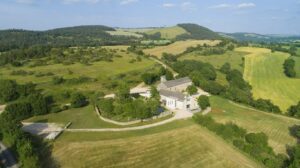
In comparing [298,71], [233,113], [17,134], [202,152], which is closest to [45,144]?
[17,134]

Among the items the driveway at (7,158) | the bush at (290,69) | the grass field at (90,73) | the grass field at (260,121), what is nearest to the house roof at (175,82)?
the grass field at (260,121)

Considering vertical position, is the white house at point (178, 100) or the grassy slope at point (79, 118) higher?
the white house at point (178, 100)

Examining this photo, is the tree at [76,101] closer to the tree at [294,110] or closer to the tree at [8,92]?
the tree at [8,92]

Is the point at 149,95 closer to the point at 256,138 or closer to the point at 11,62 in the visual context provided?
the point at 256,138

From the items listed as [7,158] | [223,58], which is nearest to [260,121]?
[7,158]

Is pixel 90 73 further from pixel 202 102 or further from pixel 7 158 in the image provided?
pixel 7 158

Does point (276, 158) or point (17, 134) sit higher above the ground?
point (17, 134)
